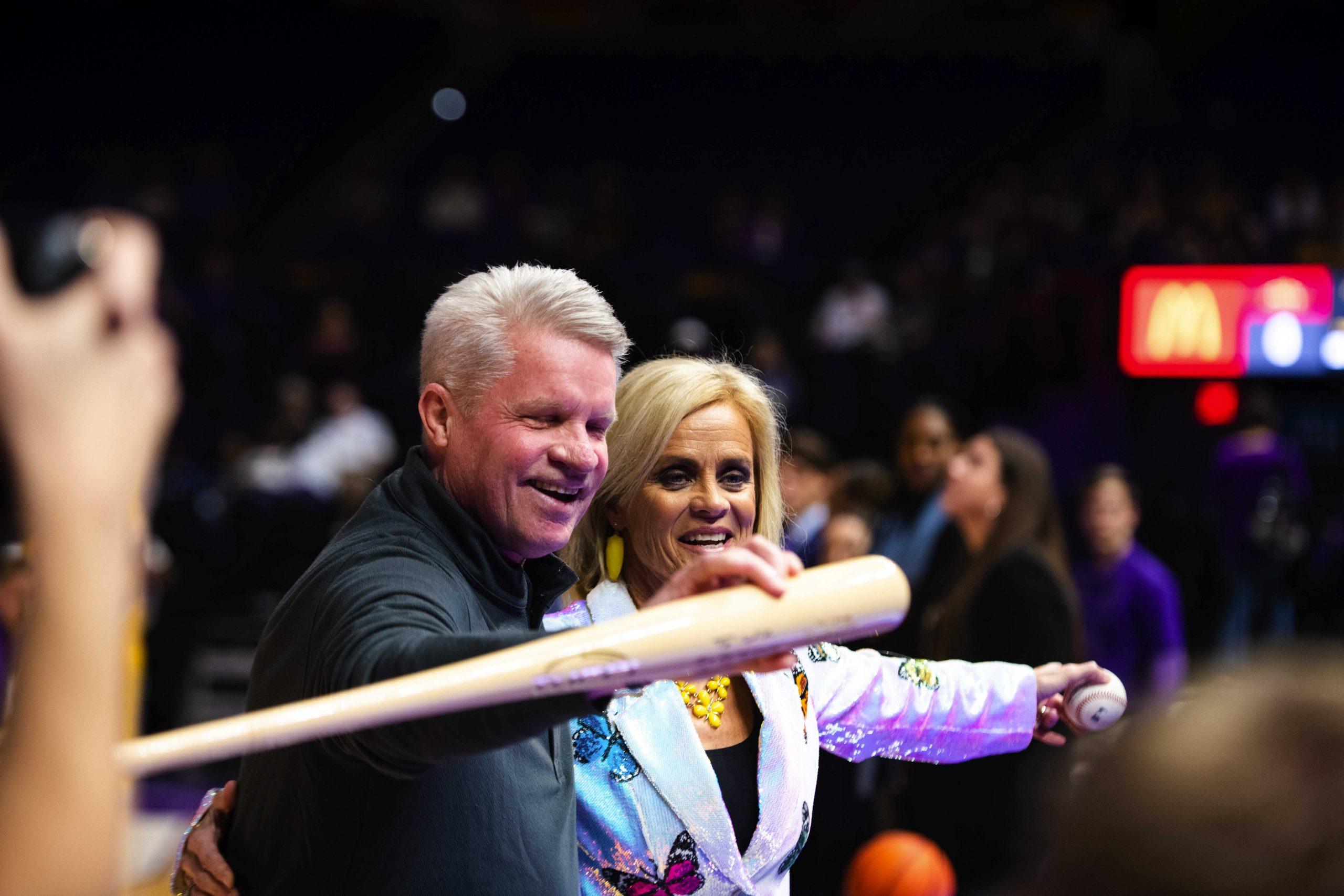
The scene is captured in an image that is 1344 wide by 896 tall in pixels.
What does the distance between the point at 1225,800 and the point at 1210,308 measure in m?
5.92

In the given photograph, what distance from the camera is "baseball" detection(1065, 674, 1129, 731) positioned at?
1858 millimetres

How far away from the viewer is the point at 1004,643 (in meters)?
3.33

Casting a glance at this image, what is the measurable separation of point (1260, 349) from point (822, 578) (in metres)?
5.56

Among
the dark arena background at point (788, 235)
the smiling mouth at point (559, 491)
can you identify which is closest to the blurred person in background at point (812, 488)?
the dark arena background at point (788, 235)

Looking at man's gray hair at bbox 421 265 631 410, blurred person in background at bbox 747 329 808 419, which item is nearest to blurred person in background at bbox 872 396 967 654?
man's gray hair at bbox 421 265 631 410

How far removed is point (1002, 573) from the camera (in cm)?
353

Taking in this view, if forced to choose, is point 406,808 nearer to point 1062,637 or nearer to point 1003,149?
point 1062,637

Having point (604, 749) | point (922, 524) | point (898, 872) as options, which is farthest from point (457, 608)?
point (922, 524)

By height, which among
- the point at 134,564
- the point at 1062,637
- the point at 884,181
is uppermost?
the point at 884,181

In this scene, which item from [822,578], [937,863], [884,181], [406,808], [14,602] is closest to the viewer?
[822,578]

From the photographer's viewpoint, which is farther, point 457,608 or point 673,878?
point 673,878

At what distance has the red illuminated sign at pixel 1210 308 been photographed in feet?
19.9

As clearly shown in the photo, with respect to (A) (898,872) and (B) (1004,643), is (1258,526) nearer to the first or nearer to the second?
(B) (1004,643)

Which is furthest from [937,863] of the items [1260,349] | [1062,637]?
[1260,349]
